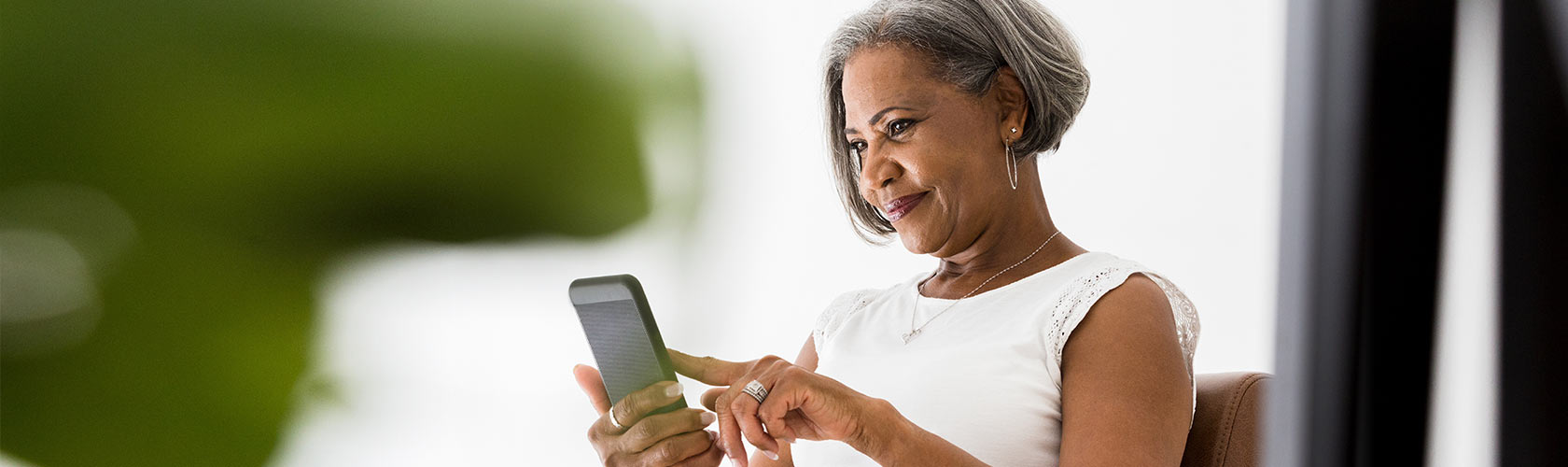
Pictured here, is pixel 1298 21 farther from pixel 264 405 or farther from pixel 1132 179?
pixel 1132 179

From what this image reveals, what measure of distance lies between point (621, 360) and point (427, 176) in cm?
51

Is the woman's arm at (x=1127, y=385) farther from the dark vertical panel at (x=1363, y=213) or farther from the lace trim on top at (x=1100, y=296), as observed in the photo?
the dark vertical panel at (x=1363, y=213)

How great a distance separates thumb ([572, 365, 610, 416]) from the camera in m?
0.72

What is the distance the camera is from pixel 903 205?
0.87 meters

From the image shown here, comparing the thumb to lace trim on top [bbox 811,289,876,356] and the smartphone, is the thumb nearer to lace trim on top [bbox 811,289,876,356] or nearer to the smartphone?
the smartphone

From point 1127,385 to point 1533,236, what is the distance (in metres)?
0.64

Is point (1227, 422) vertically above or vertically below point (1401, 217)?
below

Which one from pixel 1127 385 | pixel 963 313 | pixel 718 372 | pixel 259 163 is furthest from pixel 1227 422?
pixel 259 163

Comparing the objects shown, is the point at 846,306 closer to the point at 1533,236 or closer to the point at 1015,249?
the point at 1015,249

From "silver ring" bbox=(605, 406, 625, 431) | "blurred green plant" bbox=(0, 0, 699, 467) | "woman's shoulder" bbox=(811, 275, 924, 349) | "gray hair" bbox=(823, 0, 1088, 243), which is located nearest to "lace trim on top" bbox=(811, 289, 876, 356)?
"woman's shoulder" bbox=(811, 275, 924, 349)

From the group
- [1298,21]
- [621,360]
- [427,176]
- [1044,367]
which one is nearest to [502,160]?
[427,176]

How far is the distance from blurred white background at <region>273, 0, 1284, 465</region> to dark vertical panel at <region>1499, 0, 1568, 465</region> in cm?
11

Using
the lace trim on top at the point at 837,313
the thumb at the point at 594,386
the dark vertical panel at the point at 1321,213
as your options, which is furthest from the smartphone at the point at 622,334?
the dark vertical panel at the point at 1321,213

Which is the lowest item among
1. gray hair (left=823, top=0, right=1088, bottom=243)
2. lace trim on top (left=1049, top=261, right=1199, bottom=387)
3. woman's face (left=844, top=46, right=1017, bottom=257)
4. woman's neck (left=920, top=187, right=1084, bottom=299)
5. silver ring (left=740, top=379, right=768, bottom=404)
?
silver ring (left=740, top=379, right=768, bottom=404)
